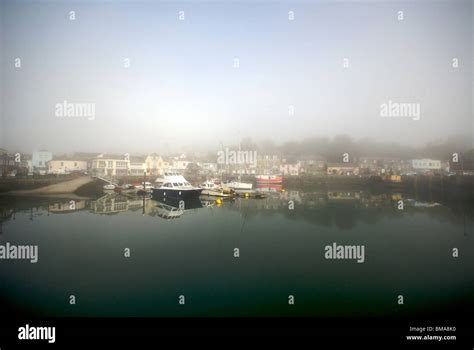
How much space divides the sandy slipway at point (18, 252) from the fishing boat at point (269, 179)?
2894mm

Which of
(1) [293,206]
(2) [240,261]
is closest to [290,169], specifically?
(1) [293,206]

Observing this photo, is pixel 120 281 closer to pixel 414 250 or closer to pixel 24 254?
pixel 24 254

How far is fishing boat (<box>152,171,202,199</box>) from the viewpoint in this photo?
11.6 ft

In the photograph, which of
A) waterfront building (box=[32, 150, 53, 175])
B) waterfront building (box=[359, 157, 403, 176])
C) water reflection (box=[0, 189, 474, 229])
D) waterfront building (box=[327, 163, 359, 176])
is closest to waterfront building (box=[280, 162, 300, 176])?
water reflection (box=[0, 189, 474, 229])

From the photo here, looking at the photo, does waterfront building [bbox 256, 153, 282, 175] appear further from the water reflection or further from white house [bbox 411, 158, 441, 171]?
white house [bbox 411, 158, 441, 171]

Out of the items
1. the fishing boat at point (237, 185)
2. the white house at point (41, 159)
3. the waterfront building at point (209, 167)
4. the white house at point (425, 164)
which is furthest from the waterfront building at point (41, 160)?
the white house at point (425, 164)

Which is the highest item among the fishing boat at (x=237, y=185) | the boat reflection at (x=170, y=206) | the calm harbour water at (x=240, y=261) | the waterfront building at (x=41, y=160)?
the waterfront building at (x=41, y=160)

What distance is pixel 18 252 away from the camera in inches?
115

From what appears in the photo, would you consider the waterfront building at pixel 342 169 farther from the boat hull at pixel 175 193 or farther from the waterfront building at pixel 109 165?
the waterfront building at pixel 109 165

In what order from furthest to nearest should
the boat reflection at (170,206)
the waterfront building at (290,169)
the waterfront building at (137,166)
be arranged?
the boat reflection at (170,206), the waterfront building at (290,169), the waterfront building at (137,166)

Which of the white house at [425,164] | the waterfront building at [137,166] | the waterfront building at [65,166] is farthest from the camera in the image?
the waterfront building at [137,166]

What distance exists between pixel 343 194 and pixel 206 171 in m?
1.99

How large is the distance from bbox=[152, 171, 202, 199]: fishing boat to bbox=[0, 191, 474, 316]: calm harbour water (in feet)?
1.28

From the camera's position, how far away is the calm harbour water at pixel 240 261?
2.90 meters
